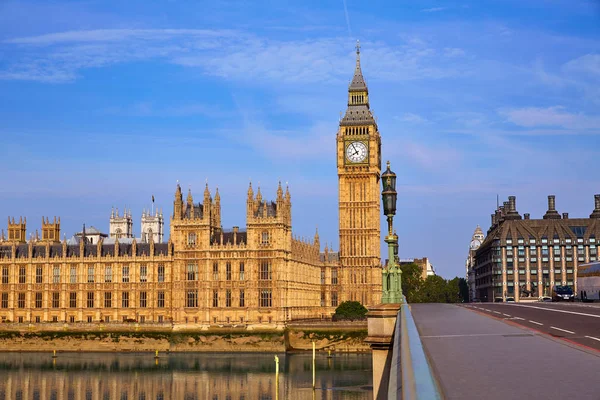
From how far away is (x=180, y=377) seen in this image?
9562 cm

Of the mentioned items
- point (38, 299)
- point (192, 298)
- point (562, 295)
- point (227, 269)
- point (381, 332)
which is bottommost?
point (38, 299)

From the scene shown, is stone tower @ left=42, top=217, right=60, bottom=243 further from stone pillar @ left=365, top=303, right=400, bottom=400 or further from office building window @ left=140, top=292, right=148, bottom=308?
stone pillar @ left=365, top=303, right=400, bottom=400

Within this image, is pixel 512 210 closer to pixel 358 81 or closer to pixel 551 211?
pixel 551 211

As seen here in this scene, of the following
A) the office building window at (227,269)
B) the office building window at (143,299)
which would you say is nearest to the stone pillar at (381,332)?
the office building window at (227,269)

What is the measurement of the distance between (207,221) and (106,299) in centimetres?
2247

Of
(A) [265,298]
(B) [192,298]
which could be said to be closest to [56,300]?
(B) [192,298]

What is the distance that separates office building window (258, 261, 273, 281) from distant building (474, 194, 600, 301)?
6404 centimetres

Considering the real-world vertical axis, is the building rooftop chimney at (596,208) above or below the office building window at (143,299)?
above

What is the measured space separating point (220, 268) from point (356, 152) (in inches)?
1446

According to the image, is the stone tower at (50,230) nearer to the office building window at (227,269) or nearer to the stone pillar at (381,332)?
the office building window at (227,269)

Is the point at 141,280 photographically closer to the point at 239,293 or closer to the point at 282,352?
the point at 239,293

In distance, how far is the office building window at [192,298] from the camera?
12712 centimetres

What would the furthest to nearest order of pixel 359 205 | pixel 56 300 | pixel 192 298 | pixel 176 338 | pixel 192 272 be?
pixel 359 205 < pixel 56 300 < pixel 192 272 < pixel 192 298 < pixel 176 338

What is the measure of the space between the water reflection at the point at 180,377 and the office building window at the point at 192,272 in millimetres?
13374
